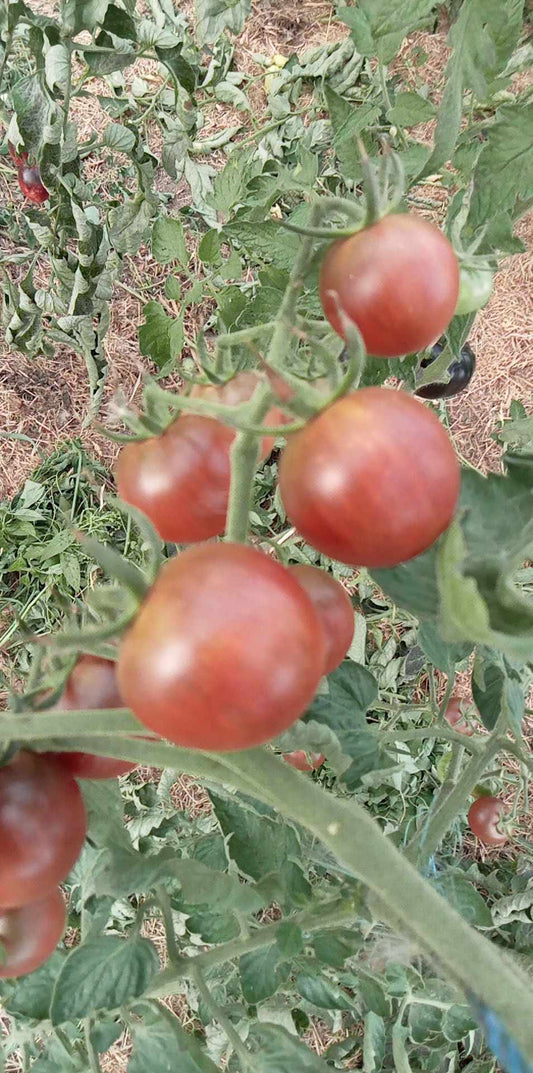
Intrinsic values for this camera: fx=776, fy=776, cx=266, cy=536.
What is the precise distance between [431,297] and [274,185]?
2.74 feet

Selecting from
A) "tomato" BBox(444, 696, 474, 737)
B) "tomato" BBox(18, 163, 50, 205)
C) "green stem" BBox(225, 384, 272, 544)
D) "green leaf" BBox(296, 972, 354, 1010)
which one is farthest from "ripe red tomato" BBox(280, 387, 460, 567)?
"tomato" BBox(18, 163, 50, 205)

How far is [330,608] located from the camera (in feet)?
1.94

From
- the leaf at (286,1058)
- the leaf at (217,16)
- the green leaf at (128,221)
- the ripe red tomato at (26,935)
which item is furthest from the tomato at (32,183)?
the leaf at (286,1058)

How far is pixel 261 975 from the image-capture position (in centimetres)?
77

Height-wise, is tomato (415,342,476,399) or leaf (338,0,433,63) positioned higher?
leaf (338,0,433,63)

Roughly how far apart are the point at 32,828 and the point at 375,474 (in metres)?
0.36

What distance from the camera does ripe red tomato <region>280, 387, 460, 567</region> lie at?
45cm

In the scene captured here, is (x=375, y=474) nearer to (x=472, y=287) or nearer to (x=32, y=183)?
(x=472, y=287)

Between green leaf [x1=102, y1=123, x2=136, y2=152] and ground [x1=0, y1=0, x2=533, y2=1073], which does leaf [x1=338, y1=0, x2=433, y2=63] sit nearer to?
green leaf [x1=102, y1=123, x2=136, y2=152]

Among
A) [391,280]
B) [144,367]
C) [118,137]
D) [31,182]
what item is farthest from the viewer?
[144,367]

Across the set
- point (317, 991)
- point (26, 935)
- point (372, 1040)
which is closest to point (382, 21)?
point (26, 935)

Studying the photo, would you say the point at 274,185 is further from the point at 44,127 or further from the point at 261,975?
the point at 261,975

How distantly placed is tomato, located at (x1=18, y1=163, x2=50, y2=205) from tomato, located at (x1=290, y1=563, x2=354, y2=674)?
1.33 metres

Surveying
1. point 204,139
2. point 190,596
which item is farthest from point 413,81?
point 190,596
